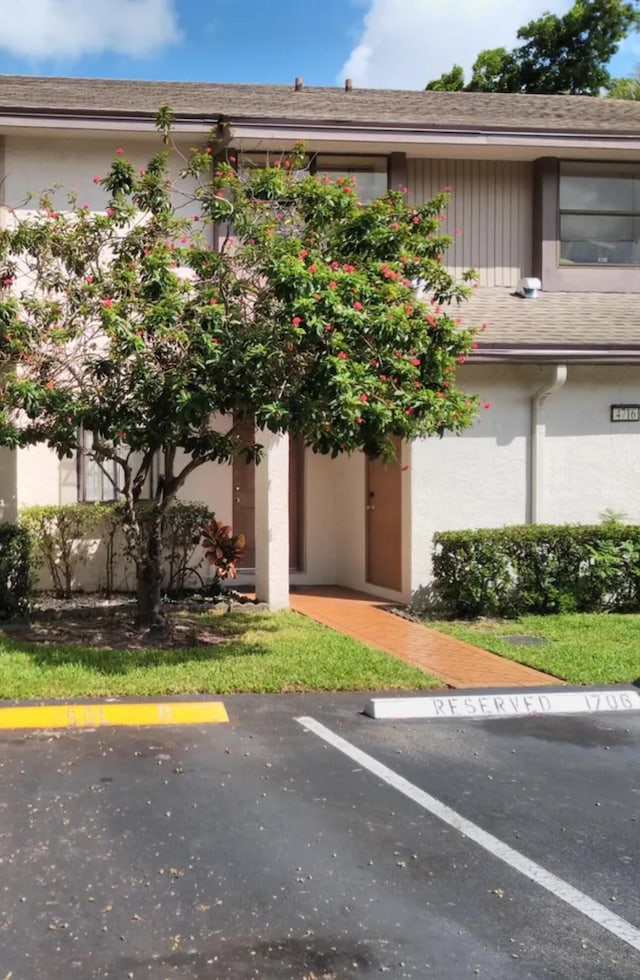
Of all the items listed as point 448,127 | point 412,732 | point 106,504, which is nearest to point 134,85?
point 448,127

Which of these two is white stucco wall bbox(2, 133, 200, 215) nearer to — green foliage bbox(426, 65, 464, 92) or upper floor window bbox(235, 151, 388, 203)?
upper floor window bbox(235, 151, 388, 203)

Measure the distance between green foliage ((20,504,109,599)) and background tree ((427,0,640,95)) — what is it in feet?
71.9

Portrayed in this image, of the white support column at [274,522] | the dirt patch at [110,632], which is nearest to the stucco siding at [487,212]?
the white support column at [274,522]

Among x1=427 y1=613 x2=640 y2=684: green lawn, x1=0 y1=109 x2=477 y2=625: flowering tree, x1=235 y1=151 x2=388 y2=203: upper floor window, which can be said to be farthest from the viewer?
x1=235 y1=151 x2=388 y2=203: upper floor window

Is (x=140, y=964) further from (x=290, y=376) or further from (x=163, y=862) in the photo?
(x=290, y=376)

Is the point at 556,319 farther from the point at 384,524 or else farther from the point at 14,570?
the point at 14,570

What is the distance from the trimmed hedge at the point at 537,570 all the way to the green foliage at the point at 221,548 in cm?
256

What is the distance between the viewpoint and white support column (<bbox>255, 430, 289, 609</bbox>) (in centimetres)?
1081

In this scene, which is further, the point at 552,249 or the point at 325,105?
the point at 325,105

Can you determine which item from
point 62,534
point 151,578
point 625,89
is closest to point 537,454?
point 151,578

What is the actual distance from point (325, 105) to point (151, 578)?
863 centimetres

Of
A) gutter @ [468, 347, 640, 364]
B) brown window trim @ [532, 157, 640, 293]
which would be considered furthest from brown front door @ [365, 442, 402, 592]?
brown window trim @ [532, 157, 640, 293]

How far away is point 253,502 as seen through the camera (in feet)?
42.4

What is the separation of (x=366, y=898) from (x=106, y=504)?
860cm
